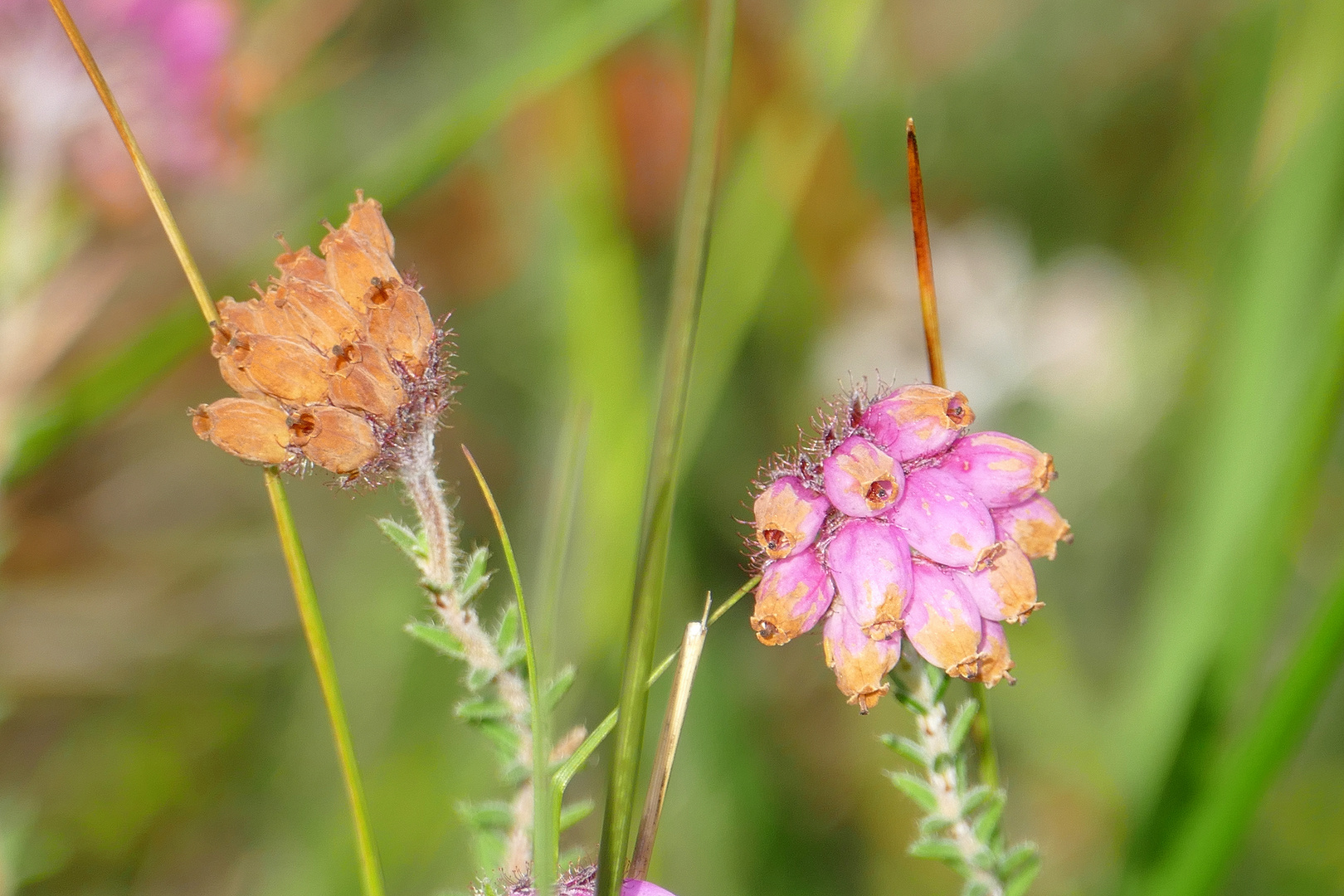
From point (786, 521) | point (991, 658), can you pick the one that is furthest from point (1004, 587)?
point (786, 521)

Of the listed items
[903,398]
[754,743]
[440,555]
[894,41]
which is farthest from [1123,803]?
[894,41]

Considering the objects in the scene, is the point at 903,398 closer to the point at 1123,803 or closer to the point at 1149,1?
the point at 1123,803

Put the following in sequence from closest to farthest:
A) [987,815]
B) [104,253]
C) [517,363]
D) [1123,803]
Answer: [987,815]
[1123,803]
[104,253]
[517,363]

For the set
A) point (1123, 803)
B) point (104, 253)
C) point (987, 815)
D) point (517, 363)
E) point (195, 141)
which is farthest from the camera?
point (517, 363)

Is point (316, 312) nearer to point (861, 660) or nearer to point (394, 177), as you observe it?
point (861, 660)

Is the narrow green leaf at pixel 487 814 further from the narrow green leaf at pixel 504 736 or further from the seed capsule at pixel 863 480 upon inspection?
the seed capsule at pixel 863 480

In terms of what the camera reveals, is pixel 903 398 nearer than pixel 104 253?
Yes

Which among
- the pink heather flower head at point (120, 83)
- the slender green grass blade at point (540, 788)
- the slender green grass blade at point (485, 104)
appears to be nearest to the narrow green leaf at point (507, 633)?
the slender green grass blade at point (540, 788)
